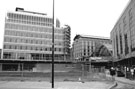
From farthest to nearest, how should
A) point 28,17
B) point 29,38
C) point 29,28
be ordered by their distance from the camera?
point 28,17
point 29,28
point 29,38

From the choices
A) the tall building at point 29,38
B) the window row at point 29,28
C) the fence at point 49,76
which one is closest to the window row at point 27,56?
the tall building at point 29,38

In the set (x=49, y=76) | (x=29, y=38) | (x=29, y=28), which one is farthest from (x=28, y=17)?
(x=49, y=76)

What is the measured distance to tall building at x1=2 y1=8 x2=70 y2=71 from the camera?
2586 inches

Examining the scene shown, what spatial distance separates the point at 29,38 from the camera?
68.4 metres

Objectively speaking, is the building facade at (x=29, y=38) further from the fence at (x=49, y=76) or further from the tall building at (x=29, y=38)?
the fence at (x=49, y=76)

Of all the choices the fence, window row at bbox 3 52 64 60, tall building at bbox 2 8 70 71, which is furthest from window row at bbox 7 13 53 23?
the fence

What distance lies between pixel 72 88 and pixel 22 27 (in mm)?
58911

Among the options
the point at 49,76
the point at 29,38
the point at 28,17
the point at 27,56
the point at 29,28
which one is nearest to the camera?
the point at 49,76

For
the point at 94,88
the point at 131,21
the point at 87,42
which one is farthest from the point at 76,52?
the point at 94,88

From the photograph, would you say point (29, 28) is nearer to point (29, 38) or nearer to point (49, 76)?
point (29, 38)

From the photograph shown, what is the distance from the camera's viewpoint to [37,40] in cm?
6975

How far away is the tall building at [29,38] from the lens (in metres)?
65.7

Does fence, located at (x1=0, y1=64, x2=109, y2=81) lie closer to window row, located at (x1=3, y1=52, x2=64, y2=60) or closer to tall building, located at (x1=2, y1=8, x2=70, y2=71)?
tall building, located at (x1=2, y1=8, x2=70, y2=71)

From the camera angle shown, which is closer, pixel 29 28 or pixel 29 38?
pixel 29 38
